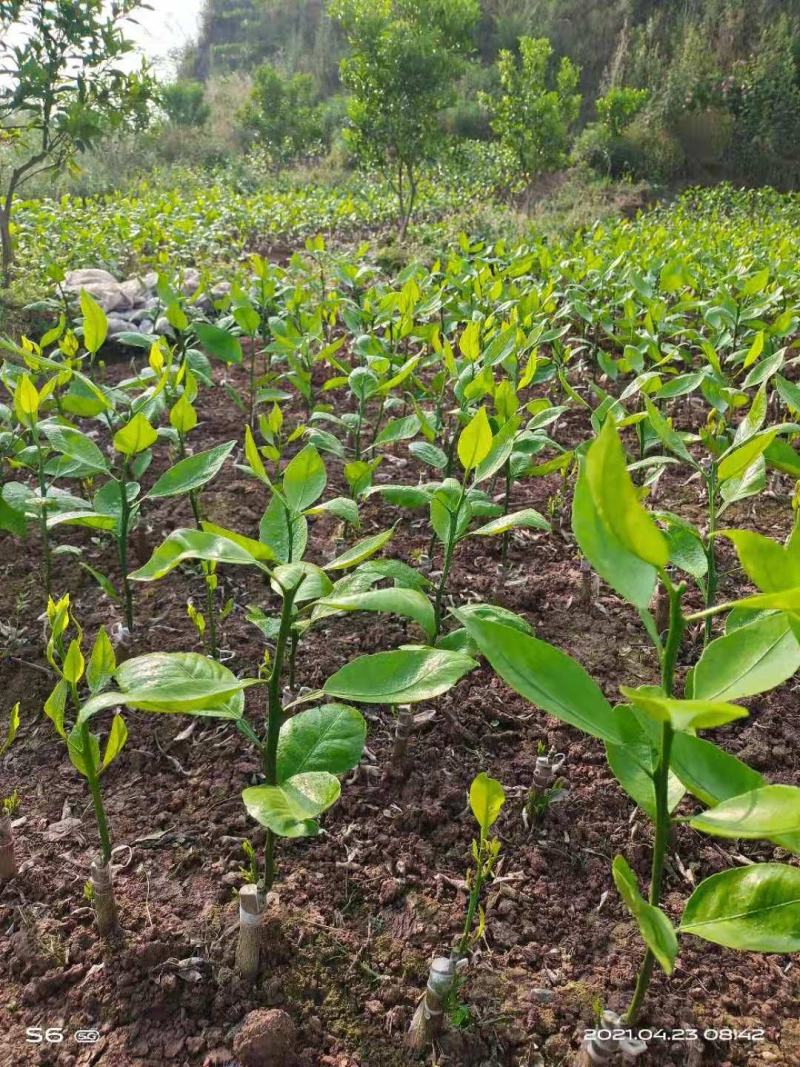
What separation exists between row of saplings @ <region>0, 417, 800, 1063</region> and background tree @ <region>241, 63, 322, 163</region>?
1988cm

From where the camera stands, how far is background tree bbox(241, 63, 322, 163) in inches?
729

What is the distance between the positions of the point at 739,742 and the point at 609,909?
0.52 m

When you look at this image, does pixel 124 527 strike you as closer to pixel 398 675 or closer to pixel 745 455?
pixel 398 675

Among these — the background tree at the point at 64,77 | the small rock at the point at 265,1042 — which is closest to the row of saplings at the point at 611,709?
the small rock at the point at 265,1042

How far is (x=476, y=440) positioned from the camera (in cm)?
145

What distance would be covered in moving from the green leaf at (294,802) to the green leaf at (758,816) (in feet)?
1.36

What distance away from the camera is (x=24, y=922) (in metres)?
1.15

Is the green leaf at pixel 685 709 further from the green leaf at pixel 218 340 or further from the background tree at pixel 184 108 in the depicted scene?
the background tree at pixel 184 108

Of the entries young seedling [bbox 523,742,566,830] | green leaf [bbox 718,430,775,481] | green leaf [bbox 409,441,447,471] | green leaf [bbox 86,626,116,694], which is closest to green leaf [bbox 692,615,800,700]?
green leaf [bbox 718,430,775,481]

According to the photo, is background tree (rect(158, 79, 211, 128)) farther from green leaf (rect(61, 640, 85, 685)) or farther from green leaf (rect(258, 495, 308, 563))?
green leaf (rect(61, 640, 85, 685))

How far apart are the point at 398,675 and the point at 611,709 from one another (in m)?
0.26

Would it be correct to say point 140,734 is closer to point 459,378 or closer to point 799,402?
point 459,378

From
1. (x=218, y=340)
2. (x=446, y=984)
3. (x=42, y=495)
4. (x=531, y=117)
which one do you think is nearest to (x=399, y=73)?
(x=531, y=117)

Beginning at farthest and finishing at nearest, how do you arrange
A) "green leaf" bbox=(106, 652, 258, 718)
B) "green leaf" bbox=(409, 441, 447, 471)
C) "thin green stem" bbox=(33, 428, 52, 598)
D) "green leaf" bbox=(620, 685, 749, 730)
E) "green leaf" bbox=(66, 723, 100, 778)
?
1. "green leaf" bbox=(409, 441, 447, 471)
2. "thin green stem" bbox=(33, 428, 52, 598)
3. "green leaf" bbox=(66, 723, 100, 778)
4. "green leaf" bbox=(106, 652, 258, 718)
5. "green leaf" bbox=(620, 685, 749, 730)
